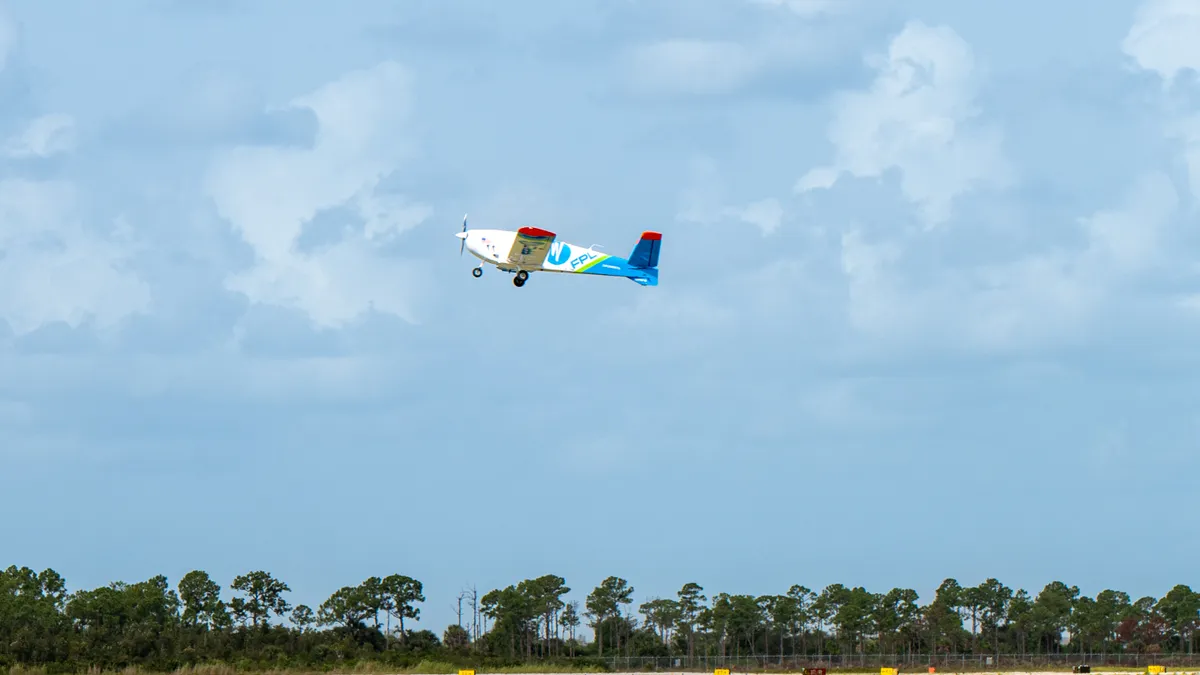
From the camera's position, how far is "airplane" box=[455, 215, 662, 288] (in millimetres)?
81938

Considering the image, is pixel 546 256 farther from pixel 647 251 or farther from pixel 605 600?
pixel 605 600

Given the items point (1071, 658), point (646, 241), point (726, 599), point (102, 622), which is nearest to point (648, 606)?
point (726, 599)

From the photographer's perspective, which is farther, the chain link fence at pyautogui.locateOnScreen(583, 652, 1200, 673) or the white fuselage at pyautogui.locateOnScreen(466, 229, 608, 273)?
the chain link fence at pyautogui.locateOnScreen(583, 652, 1200, 673)

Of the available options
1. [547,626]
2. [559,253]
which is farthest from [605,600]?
[559,253]

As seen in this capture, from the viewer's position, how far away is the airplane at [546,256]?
81.9 meters

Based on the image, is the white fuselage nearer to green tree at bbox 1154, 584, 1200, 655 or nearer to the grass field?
the grass field

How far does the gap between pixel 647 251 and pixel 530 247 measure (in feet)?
27.9

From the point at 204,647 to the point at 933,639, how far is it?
71109mm

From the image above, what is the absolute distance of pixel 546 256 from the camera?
83250 mm

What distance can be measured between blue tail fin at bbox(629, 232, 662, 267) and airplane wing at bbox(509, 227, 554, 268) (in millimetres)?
6579

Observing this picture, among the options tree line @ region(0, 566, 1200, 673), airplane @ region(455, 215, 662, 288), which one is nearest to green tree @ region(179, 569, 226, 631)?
tree line @ region(0, 566, 1200, 673)

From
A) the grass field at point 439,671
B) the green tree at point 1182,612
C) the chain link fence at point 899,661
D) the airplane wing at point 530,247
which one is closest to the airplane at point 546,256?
the airplane wing at point 530,247

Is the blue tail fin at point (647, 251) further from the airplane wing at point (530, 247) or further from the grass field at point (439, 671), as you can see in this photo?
the grass field at point (439, 671)

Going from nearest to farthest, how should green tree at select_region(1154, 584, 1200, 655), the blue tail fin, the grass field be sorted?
the blue tail fin → the grass field → green tree at select_region(1154, 584, 1200, 655)
